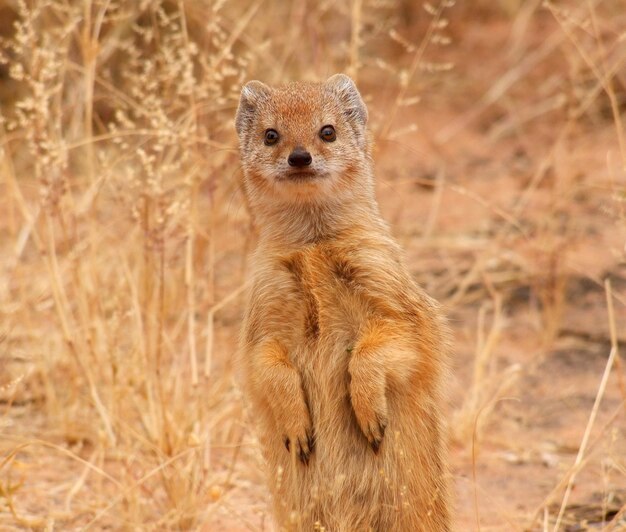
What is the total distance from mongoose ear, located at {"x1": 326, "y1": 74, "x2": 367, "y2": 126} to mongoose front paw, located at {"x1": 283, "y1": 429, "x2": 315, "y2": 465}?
4.02 feet

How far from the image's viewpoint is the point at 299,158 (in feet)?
11.0

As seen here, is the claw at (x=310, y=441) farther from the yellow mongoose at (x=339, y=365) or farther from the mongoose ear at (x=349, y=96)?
the mongoose ear at (x=349, y=96)

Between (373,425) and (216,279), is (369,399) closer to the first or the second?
(373,425)

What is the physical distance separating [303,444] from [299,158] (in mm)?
908

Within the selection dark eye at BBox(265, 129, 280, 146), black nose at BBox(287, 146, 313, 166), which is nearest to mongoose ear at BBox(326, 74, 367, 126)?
dark eye at BBox(265, 129, 280, 146)

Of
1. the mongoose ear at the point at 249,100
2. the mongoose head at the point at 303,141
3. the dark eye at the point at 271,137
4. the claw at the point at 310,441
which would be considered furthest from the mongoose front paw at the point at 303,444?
the mongoose ear at the point at 249,100

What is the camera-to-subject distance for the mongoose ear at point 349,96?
3.81 metres

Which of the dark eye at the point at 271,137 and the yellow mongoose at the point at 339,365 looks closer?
the yellow mongoose at the point at 339,365

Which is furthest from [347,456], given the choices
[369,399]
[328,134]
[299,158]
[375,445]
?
[328,134]

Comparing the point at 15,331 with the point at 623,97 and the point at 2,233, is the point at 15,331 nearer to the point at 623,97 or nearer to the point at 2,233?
the point at 2,233

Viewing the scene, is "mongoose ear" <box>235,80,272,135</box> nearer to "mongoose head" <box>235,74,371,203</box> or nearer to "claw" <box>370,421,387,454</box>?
"mongoose head" <box>235,74,371,203</box>

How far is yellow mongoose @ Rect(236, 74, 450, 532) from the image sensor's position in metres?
3.18

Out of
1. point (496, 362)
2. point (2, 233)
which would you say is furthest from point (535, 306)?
point (2, 233)

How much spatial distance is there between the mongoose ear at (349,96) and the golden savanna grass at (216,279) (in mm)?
488
